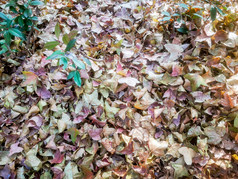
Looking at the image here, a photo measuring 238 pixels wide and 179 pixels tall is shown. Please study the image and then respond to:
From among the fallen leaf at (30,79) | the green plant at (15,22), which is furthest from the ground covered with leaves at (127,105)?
the green plant at (15,22)

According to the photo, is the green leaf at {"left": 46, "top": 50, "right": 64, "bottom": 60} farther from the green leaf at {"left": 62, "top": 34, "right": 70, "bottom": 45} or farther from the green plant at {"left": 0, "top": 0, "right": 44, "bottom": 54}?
the green plant at {"left": 0, "top": 0, "right": 44, "bottom": 54}

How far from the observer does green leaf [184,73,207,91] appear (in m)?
1.10

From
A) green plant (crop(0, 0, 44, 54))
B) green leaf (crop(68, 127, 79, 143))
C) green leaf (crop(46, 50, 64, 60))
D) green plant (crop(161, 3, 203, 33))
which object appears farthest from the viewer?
green plant (crop(161, 3, 203, 33))

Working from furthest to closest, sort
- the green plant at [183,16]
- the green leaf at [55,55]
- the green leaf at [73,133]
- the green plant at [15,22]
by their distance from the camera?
the green plant at [183,16] → the green plant at [15,22] → the green leaf at [73,133] → the green leaf at [55,55]

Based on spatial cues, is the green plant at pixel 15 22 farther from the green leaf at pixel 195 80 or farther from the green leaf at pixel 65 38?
the green leaf at pixel 195 80

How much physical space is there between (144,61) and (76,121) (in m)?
0.58

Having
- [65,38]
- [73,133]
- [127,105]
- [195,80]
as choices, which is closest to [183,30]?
[195,80]

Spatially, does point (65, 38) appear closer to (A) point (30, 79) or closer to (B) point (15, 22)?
(A) point (30, 79)

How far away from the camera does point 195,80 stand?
43.4 inches

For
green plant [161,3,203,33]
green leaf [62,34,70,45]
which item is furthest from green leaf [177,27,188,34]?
green leaf [62,34,70,45]

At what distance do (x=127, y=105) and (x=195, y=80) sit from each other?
0.42 metres

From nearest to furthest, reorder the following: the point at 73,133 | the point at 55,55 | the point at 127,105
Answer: the point at 55,55, the point at 73,133, the point at 127,105

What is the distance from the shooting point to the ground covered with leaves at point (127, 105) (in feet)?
3.37

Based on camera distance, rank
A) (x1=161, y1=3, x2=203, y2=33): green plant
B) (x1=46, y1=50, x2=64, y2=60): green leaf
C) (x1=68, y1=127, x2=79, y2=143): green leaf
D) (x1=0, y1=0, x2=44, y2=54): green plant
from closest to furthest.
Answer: (x1=46, y1=50, x2=64, y2=60): green leaf → (x1=68, y1=127, x2=79, y2=143): green leaf → (x1=0, y1=0, x2=44, y2=54): green plant → (x1=161, y1=3, x2=203, y2=33): green plant
